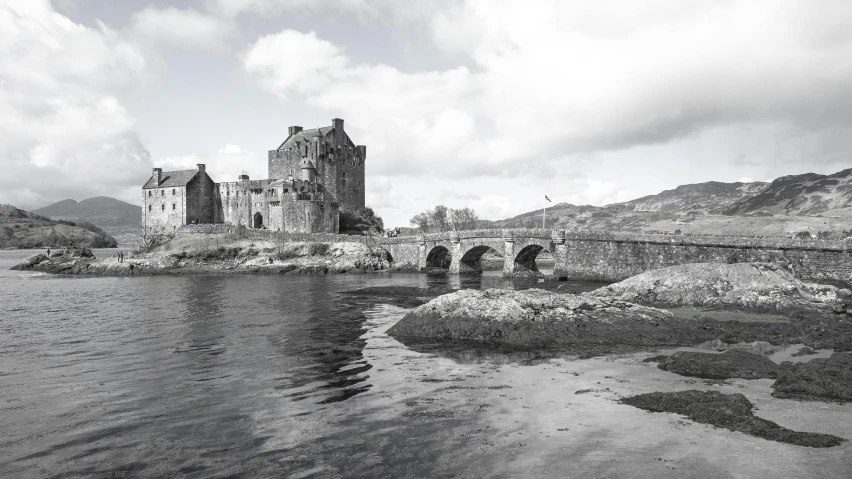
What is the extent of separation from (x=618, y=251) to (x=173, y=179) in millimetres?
65201

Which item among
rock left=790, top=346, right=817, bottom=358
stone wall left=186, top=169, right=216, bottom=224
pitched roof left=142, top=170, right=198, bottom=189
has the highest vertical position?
pitched roof left=142, top=170, right=198, bottom=189

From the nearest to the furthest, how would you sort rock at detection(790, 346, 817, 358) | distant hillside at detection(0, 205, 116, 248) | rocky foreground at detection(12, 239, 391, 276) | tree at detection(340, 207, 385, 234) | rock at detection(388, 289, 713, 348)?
rock at detection(790, 346, 817, 358) < rock at detection(388, 289, 713, 348) < rocky foreground at detection(12, 239, 391, 276) < tree at detection(340, 207, 385, 234) < distant hillside at detection(0, 205, 116, 248)

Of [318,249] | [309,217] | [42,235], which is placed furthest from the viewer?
[42,235]

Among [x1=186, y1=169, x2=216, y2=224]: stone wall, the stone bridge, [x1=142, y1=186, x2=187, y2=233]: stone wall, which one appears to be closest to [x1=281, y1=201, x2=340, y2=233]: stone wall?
the stone bridge

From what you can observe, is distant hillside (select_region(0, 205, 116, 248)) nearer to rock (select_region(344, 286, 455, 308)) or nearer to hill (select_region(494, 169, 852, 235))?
hill (select_region(494, 169, 852, 235))

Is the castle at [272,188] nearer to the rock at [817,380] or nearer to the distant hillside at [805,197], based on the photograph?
the rock at [817,380]

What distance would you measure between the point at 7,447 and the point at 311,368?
22.7 feet

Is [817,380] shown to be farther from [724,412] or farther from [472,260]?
[472,260]

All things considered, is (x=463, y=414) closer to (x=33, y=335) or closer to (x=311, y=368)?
(x=311, y=368)

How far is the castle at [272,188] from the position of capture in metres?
73.8

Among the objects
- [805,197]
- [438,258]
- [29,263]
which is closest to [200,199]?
[29,263]

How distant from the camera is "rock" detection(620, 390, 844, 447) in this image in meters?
8.70

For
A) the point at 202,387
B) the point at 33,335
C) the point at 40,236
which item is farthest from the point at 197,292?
the point at 40,236

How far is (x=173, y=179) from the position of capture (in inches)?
3113
